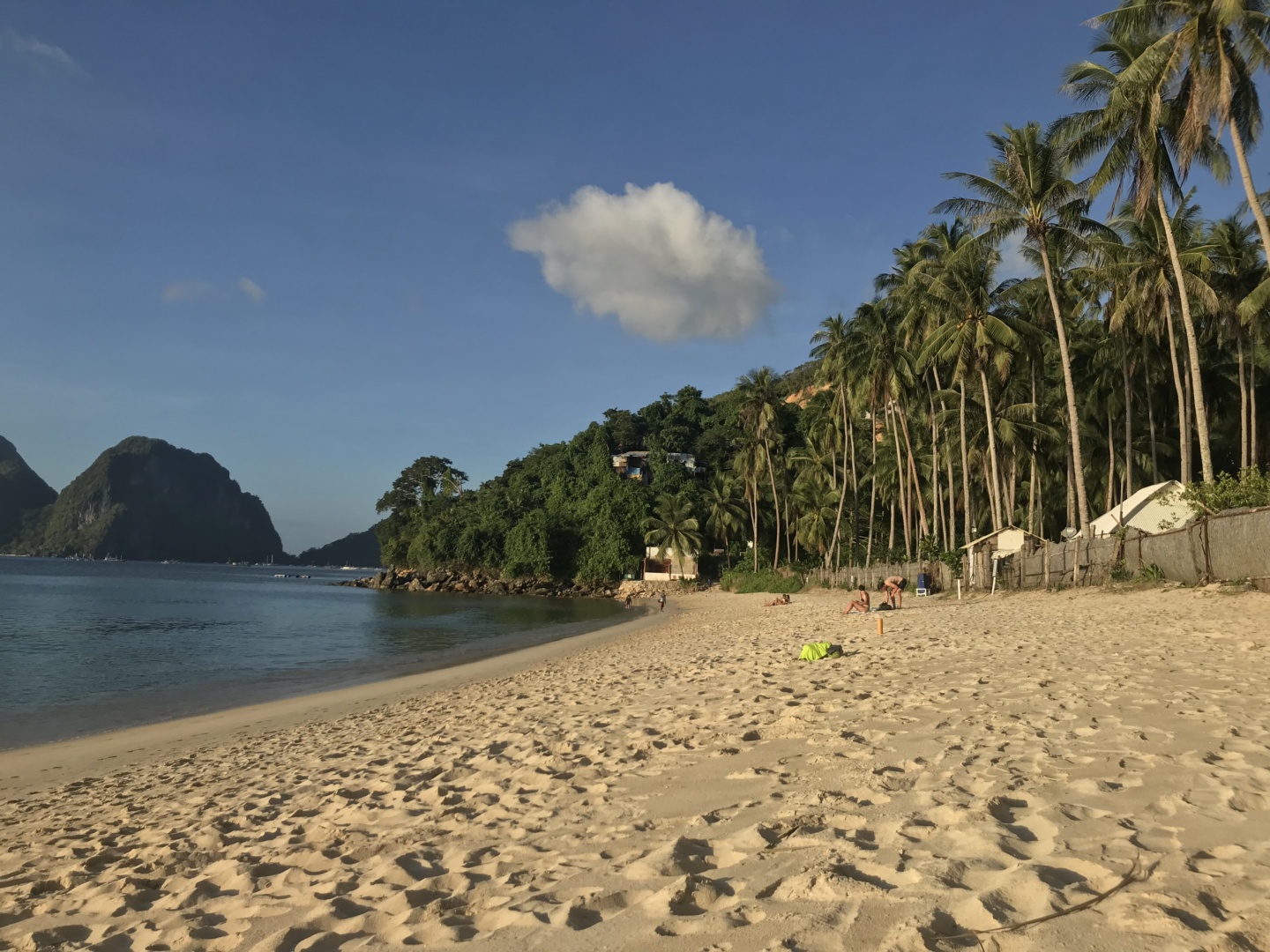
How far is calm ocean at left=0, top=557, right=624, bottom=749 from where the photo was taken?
14.4m

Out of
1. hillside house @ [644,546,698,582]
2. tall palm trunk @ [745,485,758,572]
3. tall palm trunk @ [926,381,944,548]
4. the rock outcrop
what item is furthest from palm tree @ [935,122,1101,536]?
the rock outcrop

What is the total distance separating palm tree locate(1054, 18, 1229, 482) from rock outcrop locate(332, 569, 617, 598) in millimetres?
53632

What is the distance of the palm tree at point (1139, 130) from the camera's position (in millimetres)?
18062

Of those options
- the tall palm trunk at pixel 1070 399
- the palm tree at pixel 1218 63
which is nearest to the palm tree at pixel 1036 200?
the tall palm trunk at pixel 1070 399

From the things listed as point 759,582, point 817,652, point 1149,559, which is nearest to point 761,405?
point 759,582

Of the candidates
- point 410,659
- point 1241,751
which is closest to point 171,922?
point 1241,751

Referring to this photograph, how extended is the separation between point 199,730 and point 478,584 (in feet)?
206

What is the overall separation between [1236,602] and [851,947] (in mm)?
13601

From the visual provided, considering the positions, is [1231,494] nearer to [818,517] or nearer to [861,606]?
[861,606]

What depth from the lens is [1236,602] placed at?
12.8m

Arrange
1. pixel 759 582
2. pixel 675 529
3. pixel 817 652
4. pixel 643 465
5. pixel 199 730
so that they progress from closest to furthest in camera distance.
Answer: pixel 817 652, pixel 199 730, pixel 759 582, pixel 675 529, pixel 643 465

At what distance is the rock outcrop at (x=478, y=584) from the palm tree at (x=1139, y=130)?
53632 millimetres

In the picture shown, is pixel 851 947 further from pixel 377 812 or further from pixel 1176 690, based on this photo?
pixel 1176 690

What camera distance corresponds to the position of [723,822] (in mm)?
4285
